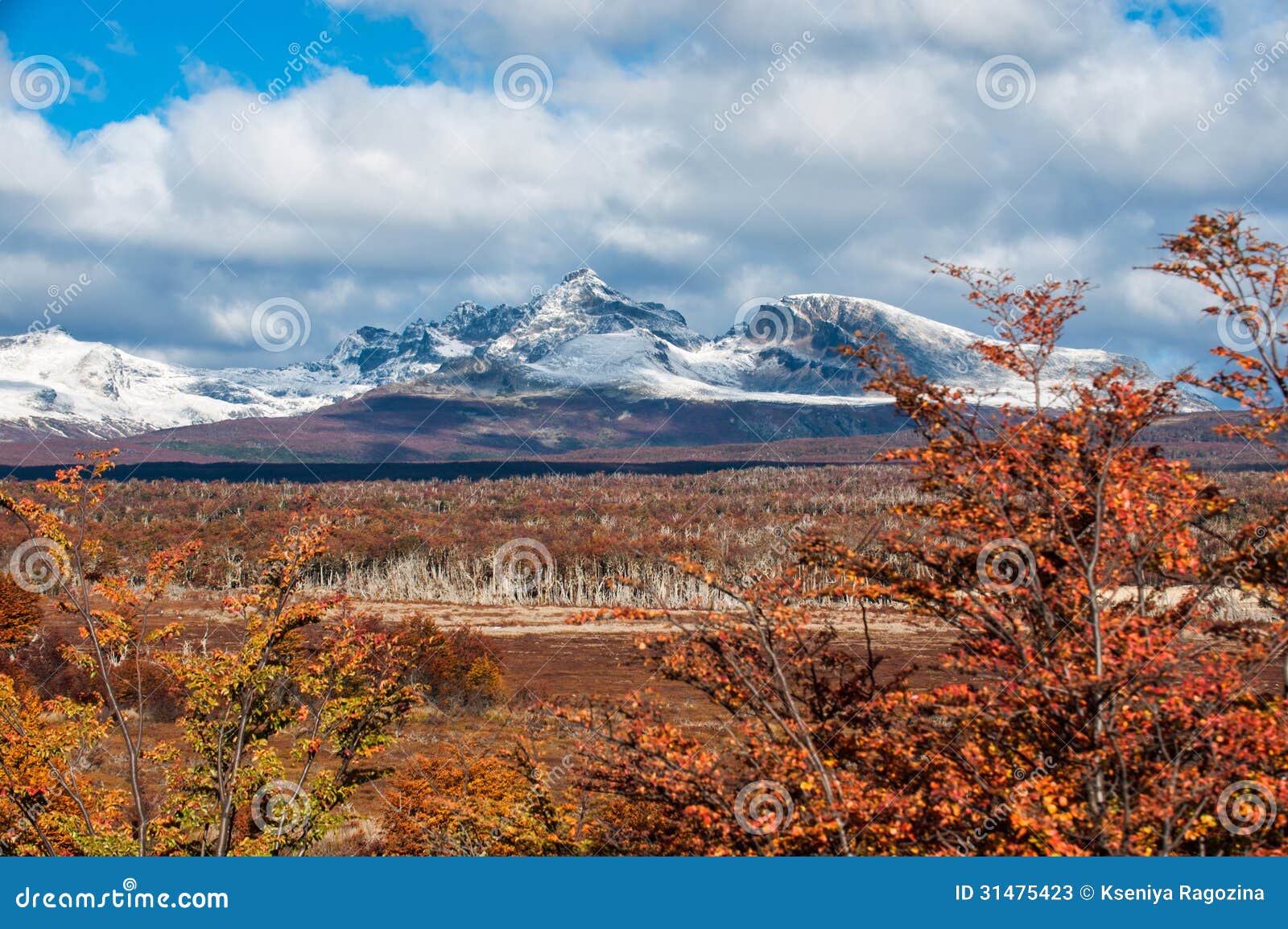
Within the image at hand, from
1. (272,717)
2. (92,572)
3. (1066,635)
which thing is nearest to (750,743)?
(1066,635)

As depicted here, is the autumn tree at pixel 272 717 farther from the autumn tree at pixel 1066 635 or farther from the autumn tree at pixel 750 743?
the autumn tree at pixel 1066 635

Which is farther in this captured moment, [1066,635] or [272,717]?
[272,717]

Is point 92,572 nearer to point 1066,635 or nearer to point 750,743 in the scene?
point 750,743

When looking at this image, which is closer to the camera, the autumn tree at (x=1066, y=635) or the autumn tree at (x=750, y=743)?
the autumn tree at (x=1066, y=635)

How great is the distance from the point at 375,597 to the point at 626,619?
183 ft

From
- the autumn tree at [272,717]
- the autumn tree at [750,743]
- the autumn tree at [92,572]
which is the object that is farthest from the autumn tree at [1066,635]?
the autumn tree at [92,572]

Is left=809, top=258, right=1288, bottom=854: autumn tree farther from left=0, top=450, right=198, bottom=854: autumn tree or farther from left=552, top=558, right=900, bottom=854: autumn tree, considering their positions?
left=0, top=450, right=198, bottom=854: autumn tree

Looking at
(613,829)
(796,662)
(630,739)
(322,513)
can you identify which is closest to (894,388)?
(796,662)

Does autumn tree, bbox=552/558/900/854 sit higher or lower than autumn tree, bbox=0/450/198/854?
lower

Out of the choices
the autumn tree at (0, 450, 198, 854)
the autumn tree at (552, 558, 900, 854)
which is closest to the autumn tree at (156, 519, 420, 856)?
the autumn tree at (0, 450, 198, 854)

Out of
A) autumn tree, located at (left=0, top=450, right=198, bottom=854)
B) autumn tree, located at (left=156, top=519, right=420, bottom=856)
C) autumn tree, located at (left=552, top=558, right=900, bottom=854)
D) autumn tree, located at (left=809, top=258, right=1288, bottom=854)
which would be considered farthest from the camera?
autumn tree, located at (left=156, top=519, right=420, bottom=856)

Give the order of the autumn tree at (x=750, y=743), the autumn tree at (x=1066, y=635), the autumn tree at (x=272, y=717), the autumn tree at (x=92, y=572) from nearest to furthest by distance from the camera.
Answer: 1. the autumn tree at (x=1066, y=635)
2. the autumn tree at (x=750, y=743)
3. the autumn tree at (x=92, y=572)
4. the autumn tree at (x=272, y=717)

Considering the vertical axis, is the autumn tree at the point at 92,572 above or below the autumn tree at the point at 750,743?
above

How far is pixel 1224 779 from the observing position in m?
6.76
